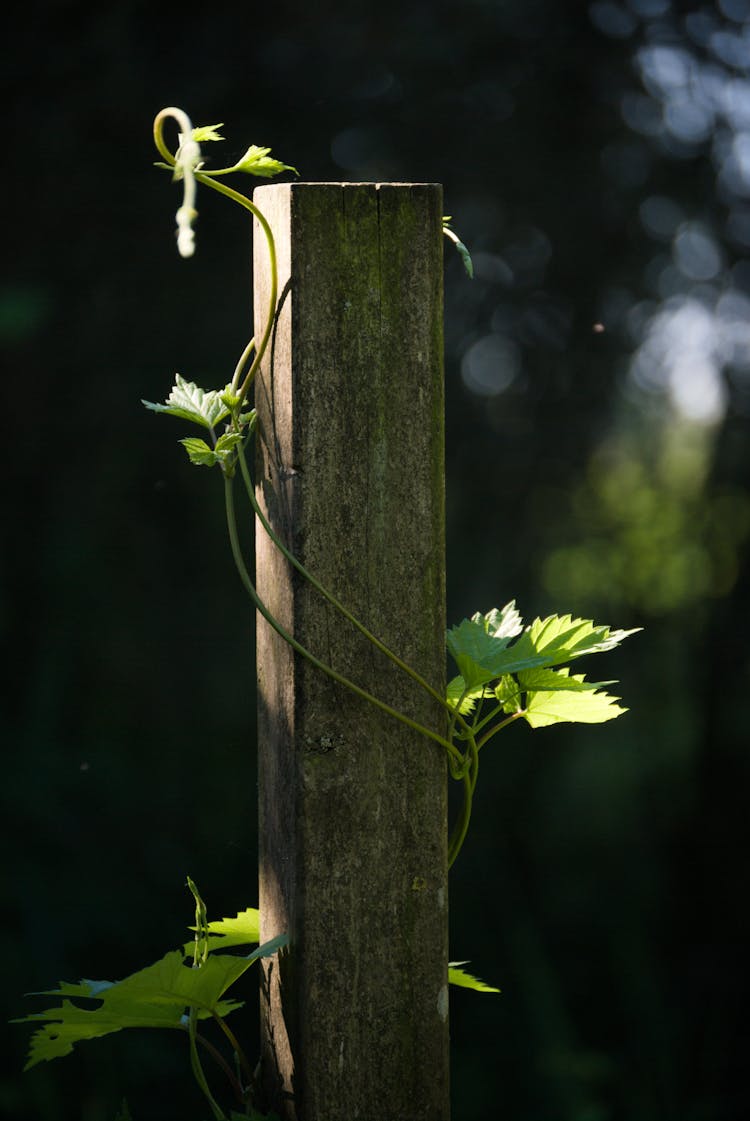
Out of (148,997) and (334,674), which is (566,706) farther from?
(148,997)

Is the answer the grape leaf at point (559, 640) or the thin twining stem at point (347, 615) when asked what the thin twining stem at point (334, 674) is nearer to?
→ the thin twining stem at point (347, 615)

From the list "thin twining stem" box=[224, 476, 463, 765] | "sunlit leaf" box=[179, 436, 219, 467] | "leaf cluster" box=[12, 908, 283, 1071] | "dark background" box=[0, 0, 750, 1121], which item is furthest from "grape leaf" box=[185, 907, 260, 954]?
"dark background" box=[0, 0, 750, 1121]

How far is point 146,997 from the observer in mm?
913

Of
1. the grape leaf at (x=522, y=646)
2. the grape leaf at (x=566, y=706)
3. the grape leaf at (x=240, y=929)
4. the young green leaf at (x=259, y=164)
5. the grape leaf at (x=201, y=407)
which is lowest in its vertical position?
the grape leaf at (x=240, y=929)

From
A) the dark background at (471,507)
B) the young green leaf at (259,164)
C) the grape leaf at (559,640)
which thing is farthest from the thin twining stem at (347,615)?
the dark background at (471,507)

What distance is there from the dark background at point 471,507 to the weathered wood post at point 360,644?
1.55 metres

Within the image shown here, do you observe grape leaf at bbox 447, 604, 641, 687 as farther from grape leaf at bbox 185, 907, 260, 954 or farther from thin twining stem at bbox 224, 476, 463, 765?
grape leaf at bbox 185, 907, 260, 954

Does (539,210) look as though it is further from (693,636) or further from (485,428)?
(693,636)

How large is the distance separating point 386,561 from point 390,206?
0.28 meters

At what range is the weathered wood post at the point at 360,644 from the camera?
36.0 inches

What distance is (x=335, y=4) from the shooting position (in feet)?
8.13

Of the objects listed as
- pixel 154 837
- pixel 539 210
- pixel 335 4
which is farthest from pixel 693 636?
pixel 335 4

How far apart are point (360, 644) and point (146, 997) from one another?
32cm

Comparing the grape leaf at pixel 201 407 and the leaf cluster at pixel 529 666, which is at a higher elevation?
the grape leaf at pixel 201 407
